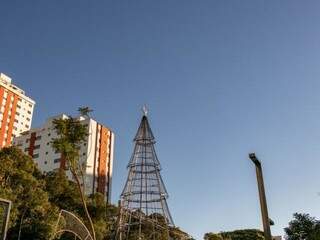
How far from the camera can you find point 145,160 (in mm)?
43344

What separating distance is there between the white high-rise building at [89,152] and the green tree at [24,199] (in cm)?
4189

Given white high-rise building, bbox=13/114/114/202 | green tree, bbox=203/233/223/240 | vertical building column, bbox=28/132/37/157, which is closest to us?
green tree, bbox=203/233/223/240

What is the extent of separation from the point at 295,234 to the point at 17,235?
28.1 meters

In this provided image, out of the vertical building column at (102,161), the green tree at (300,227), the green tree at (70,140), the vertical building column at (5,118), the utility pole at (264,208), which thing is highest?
the vertical building column at (5,118)

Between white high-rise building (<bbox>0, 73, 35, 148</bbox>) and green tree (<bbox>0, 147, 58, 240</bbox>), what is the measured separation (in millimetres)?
55702

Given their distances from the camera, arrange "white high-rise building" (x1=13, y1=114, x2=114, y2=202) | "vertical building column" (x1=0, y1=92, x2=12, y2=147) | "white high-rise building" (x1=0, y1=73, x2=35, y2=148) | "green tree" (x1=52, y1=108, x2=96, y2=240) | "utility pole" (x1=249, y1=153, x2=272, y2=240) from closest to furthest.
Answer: "utility pole" (x1=249, y1=153, x2=272, y2=240) → "green tree" (x1=52, y1=108, x2=96, y2=240) → "white high-rise building" (x1=13, y1=114, x2=114, y2=202) → "vertical building column" (x1=0, y1=92, x2=12, y2=147) → "white high-rise building" (x1=0, y1=73, x2=35, y2=148)

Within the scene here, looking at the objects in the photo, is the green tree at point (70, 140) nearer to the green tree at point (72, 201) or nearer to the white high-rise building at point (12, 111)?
the green tree at point (72, 201)

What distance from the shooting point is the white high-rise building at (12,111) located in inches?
3746

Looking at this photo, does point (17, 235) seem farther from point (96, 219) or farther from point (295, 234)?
point (295, 234)

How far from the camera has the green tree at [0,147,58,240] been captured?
3784 cm

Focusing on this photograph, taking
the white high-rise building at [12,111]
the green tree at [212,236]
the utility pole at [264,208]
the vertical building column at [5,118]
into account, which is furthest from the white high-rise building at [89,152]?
the utility pole at [264,208]

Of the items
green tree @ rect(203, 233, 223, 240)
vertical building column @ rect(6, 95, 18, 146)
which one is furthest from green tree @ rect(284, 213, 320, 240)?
vertical building column @ rect(6, 95, 18, 146)

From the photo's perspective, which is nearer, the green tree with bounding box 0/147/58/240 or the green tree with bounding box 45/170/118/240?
the green tree with bounding box 0/147/58/240

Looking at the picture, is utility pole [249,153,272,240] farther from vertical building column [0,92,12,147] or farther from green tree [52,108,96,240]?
vertical building column [0,92,12,147]
